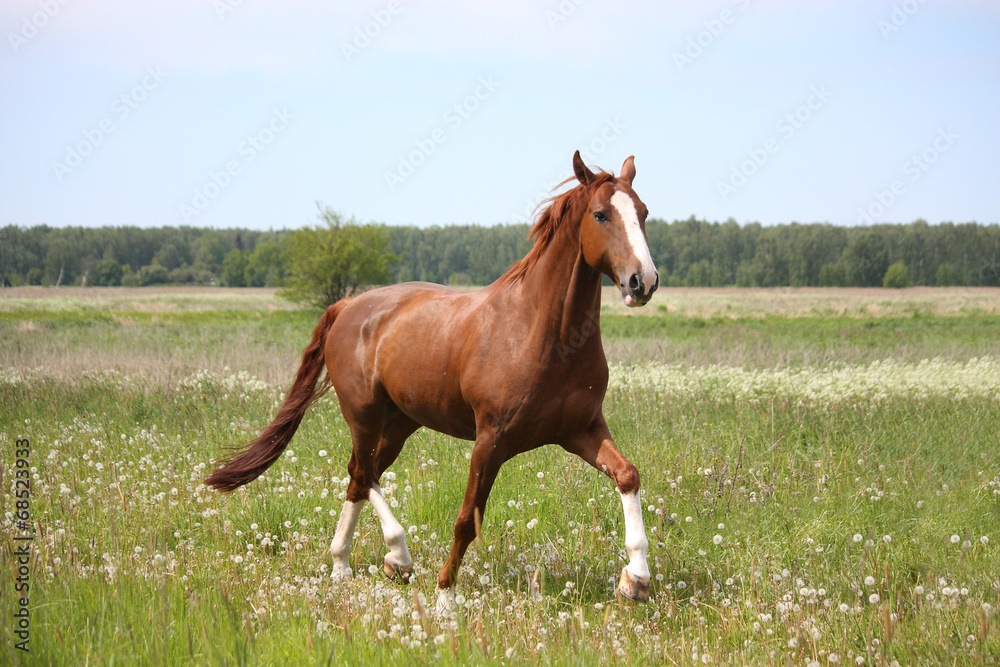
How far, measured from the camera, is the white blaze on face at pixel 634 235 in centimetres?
335

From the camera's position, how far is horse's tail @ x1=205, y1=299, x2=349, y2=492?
17.5 feet

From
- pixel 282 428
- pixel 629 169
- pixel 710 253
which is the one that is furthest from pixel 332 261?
pixel 710 253

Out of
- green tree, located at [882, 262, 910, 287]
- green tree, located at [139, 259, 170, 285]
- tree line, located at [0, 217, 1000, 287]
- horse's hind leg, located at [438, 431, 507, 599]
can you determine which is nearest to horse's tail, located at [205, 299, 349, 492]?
horse's hind leg, located at [438, 431, 507, 599]

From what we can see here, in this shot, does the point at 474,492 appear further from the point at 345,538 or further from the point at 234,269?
the point at 234,269

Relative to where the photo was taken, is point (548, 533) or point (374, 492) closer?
point (374, 492)

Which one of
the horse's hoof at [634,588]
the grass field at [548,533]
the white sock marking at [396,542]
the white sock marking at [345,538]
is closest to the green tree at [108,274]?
the grass field at [548,533]

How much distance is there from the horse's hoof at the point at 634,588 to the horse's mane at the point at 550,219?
1.75 m

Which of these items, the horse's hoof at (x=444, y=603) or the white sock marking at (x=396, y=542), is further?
the white sock marking at (x=396, y=542)

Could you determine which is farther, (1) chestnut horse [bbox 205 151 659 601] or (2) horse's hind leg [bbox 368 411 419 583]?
(2) horse's hind leg [bbox 368 411 419 583]

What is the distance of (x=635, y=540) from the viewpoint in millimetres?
3664

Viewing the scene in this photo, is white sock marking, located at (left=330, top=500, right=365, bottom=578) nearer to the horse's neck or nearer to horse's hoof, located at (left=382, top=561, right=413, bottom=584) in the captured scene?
horse's hoof, located at (left=382, top=561, right=413, bottom=584)

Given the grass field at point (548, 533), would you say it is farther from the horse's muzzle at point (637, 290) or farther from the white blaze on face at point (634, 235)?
the white blaze on face at point (634, 235)

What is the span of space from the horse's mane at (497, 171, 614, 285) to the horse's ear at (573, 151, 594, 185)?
0.03 metres

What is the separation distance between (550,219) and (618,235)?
2.23ft
